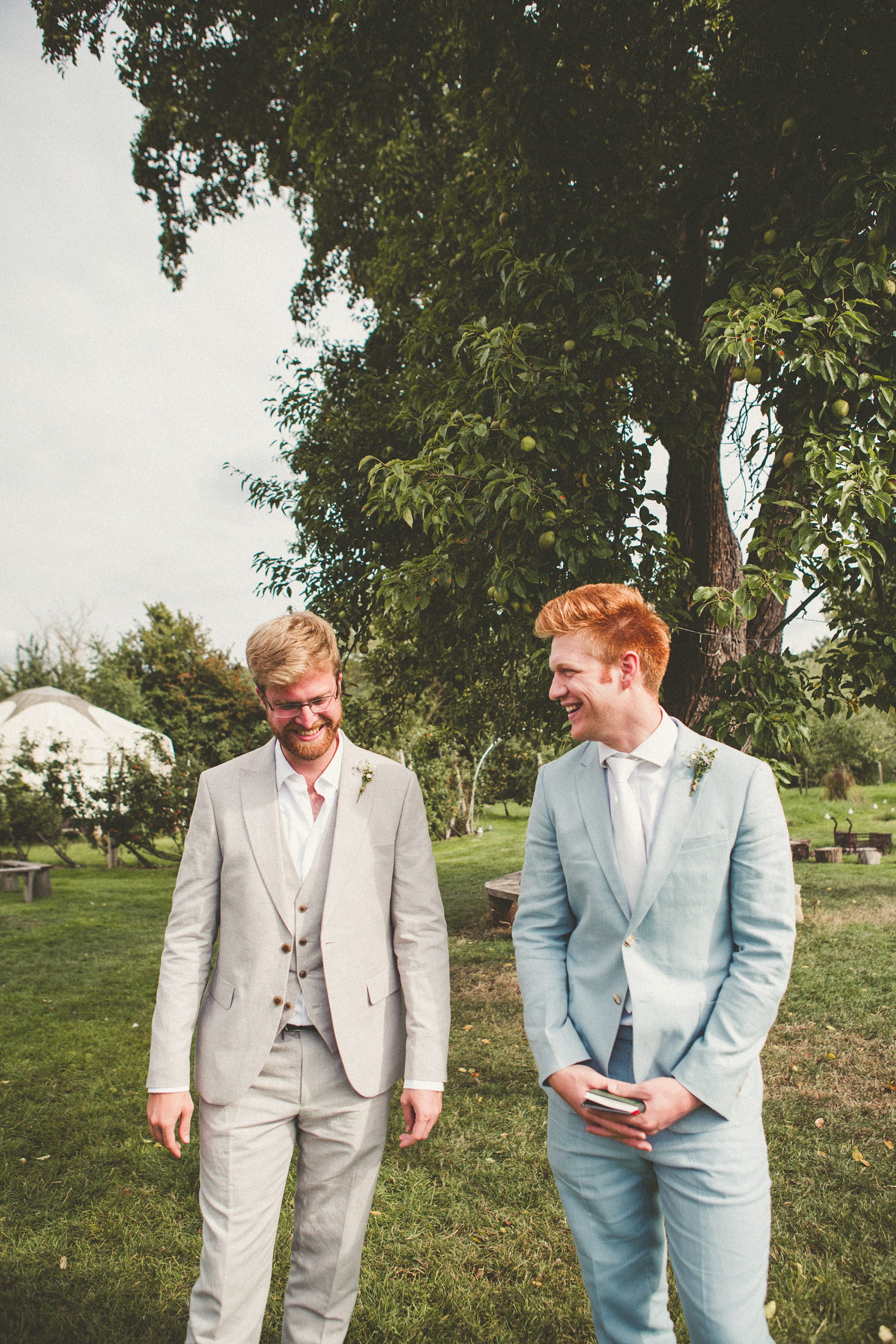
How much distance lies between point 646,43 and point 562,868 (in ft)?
19.7

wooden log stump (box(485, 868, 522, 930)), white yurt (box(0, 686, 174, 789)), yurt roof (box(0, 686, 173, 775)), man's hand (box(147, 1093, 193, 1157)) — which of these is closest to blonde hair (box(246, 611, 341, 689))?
man's hand (box(147, 1093, 193, 1157))

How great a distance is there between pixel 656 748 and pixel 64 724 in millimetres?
24404

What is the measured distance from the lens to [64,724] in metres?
23.6

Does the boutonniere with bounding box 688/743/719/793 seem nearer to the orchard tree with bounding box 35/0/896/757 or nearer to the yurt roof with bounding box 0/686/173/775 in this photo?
the orchard tree with bounding box 35/0/896/757

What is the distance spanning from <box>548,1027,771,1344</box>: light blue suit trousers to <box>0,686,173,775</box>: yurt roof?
21518mm

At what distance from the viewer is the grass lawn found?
10.2 feet

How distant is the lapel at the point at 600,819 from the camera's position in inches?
82.9

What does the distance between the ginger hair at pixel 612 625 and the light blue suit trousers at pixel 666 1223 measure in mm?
969

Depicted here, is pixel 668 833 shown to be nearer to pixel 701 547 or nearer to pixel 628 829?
pixel 628 829

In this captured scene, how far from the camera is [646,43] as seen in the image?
220 inches

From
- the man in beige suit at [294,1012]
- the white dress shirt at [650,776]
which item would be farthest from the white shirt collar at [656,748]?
the man in beige suit at [294,1012]

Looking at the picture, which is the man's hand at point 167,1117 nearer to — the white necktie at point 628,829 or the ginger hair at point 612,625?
the white necktie at point 628,829

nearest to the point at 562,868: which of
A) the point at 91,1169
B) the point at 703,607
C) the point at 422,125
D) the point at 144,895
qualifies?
the point at 703,607

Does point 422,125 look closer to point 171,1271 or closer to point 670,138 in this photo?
point 670,138
